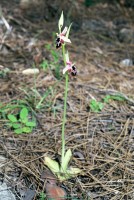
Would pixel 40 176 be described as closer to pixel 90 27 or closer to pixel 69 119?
pixel 69 119

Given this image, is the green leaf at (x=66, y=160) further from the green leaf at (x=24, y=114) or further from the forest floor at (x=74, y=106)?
the green leaf at (x=24, y=114)

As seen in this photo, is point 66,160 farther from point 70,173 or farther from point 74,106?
point 74,106

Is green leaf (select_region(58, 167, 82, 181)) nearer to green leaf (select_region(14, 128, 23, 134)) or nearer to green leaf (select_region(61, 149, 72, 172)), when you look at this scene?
green leaf (select_region(61, 149, 72, 172))

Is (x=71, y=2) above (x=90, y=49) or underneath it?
above

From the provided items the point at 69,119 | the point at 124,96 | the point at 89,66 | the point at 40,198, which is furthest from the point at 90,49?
the point at 40,198

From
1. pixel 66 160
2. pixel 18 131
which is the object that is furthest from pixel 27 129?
pixel 66 160

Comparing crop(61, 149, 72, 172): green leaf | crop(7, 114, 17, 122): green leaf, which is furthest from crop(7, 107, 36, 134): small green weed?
crop(61, 149, 72, 172): green leaf
